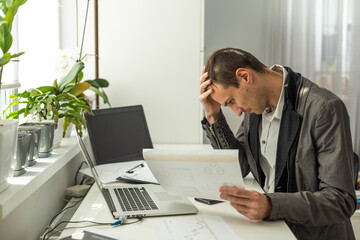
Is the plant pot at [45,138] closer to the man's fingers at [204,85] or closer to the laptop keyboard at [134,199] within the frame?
the laptop keyboard at [134,199]

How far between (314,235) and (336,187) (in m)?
0.22

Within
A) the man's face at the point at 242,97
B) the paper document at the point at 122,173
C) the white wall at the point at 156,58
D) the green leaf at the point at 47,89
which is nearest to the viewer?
the man's face at the point at 242,97

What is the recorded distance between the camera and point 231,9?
351cm

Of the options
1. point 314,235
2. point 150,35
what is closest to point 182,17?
point 150,35

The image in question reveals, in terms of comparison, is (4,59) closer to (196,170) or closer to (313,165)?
(196,170)

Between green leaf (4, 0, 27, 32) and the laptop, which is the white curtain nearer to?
the laptop

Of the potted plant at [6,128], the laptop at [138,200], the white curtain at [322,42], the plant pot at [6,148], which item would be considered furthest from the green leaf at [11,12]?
the white curtain at [322,42]

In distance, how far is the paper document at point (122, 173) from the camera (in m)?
2.03

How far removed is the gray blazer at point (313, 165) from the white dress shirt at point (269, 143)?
0.29 feet

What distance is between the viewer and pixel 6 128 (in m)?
1.36

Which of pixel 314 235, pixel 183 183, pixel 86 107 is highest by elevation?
pixel 86 107

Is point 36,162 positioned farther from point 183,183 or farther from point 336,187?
point 336,187

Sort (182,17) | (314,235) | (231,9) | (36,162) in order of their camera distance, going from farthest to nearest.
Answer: (231,9), (182,17), (36,162), (314,235)

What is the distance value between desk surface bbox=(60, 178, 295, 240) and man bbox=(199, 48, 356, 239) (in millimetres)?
36
